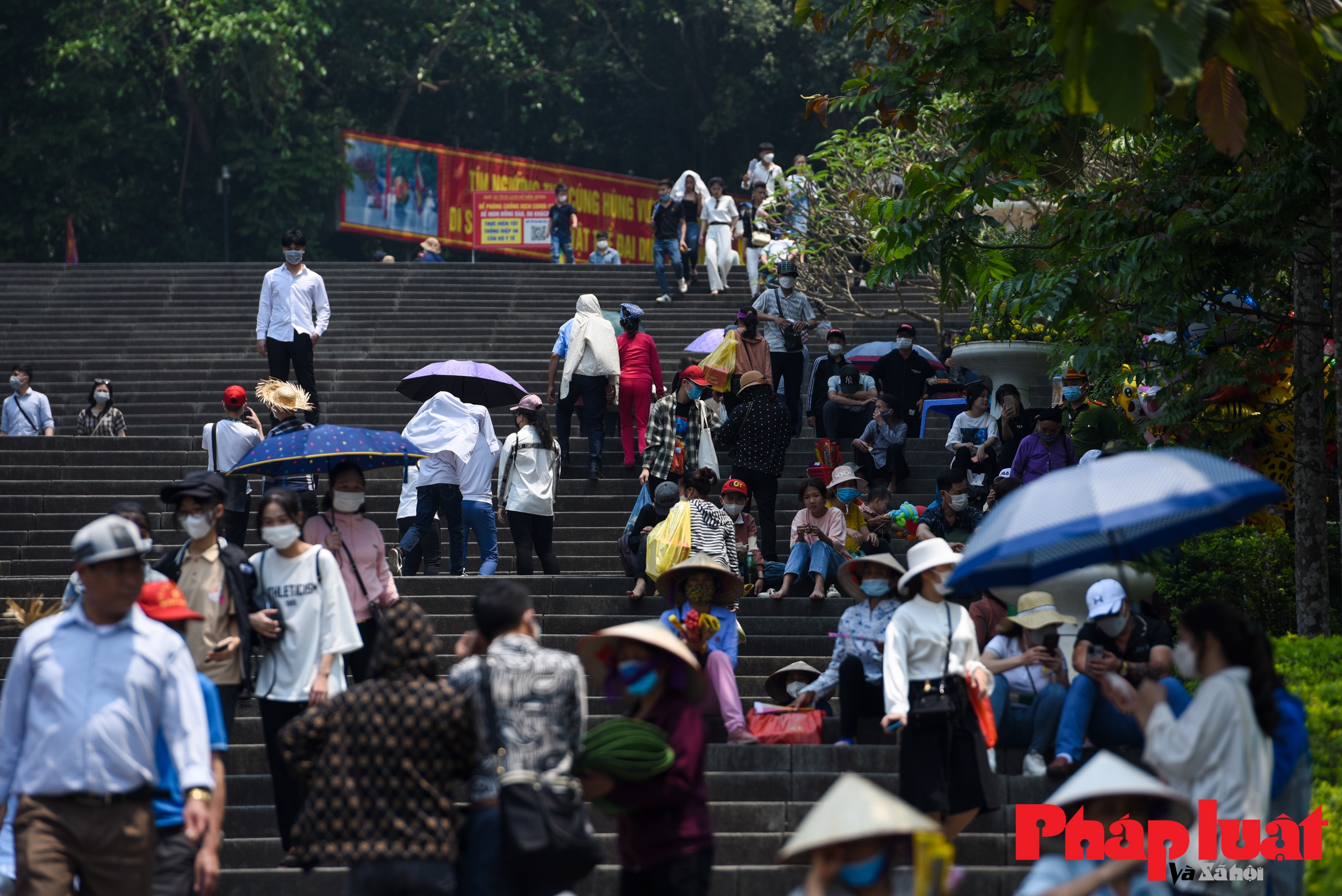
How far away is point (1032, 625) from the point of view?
8.41 meters

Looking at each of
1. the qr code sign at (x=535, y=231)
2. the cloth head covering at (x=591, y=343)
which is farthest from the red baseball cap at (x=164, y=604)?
the qr code sign at (x=535, y=231)

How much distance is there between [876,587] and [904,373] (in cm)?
827

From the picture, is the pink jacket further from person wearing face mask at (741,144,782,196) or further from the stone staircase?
person wearing face mask at (741,144,782,196)

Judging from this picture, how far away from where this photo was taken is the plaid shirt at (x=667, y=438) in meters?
12.7

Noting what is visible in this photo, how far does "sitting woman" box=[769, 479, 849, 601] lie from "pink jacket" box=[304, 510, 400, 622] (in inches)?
150

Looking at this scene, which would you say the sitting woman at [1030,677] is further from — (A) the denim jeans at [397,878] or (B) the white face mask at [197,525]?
(B) the white face mask at [197,525]

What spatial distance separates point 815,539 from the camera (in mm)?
11406

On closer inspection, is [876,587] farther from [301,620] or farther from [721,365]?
[721,365]

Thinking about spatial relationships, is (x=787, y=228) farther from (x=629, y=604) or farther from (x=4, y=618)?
(x=4, y=618)

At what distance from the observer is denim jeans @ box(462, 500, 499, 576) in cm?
1213

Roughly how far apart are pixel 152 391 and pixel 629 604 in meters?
9.64

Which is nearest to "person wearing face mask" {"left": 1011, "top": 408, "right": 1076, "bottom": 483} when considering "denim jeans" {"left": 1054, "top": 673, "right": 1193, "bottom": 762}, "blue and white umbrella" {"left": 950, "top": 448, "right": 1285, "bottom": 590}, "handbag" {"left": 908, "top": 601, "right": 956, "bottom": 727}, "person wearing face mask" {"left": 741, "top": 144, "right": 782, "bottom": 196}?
"denim jeans" {"left": 1054, "top": 673, "right": 1193, "bottom": 762}

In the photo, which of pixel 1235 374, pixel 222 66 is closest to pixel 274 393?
pixel 1235 374

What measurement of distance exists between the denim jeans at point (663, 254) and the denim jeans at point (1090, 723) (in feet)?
46.8
